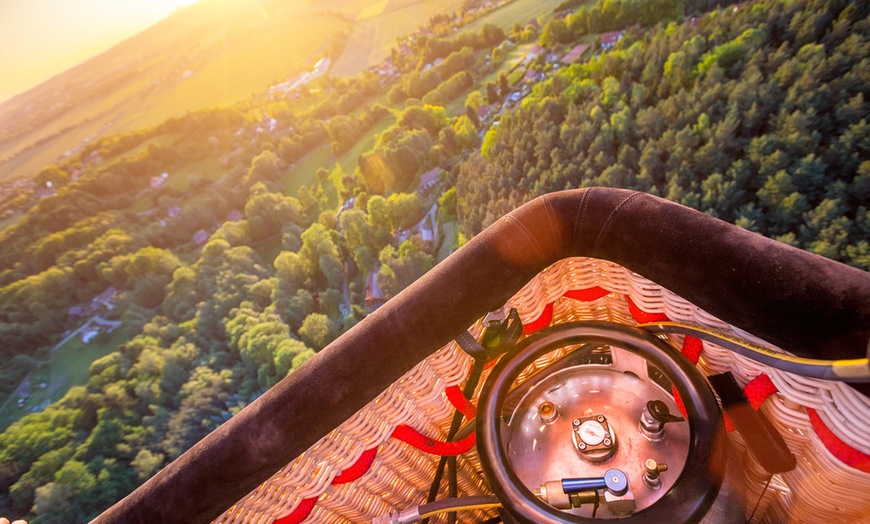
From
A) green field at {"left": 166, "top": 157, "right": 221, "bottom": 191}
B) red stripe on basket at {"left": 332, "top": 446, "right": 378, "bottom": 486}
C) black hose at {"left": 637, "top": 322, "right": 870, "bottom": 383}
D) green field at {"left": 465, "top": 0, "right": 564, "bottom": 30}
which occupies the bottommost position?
green field at {"left": 166, "top": 157, "right": 221, "bottom": 191}

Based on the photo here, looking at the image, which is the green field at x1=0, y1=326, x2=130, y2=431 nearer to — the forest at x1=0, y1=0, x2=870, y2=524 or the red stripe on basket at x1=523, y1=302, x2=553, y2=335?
the forest at x1=0, y1=0, x2=870, y2=524

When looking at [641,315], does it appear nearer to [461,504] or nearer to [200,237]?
[461,504]

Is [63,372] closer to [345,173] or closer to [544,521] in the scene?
[345,173]

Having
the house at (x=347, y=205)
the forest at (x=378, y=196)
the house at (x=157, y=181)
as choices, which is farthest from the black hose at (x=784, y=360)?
the house at (x=157, y=181)

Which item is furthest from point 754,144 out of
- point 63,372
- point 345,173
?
point 63,372

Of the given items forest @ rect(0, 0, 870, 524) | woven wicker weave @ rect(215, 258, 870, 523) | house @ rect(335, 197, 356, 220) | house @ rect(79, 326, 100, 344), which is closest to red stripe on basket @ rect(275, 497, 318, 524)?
woven wicker weave @ rect(215, 258, 870, 523)

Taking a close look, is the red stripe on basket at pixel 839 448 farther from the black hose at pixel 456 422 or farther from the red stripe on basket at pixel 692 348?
the black hose at pixel 456 422
